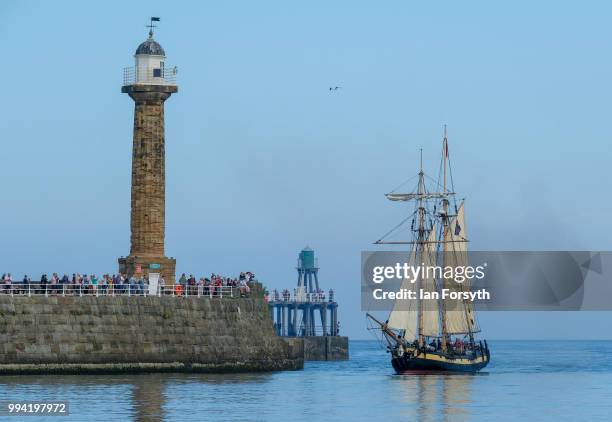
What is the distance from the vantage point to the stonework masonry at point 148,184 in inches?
3199

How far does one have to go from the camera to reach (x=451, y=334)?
307ft

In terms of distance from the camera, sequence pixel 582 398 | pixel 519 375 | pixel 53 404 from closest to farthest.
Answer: pixel 53 404
pixel 582 398
pixel 519 375

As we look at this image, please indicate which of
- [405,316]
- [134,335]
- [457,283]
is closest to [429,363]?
[405,316]

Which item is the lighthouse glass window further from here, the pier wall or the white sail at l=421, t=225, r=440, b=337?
the white sail at l=421, t=225, r=440, b=337

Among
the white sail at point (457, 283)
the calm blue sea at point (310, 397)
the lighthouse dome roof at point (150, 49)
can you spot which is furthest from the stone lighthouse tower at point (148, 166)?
the white sail at point (457, 283)

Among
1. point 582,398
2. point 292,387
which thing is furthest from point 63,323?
point 582,398

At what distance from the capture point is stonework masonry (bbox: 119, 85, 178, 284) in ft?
267

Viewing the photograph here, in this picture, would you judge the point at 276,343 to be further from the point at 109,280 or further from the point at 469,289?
the point at 469,289

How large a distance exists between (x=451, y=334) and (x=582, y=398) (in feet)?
82.4

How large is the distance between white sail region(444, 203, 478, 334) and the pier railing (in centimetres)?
1908

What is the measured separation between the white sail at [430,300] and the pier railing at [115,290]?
16067 mm

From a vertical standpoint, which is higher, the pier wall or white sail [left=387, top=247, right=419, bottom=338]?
white sail [left=387, top=247, right=419, bottom=338]

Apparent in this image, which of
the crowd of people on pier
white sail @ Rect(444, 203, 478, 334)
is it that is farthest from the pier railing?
white sail @ Rect(444, 203, 478, 334)

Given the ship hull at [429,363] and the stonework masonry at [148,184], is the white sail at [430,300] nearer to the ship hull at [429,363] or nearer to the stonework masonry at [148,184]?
the ship hull at [429,363]
